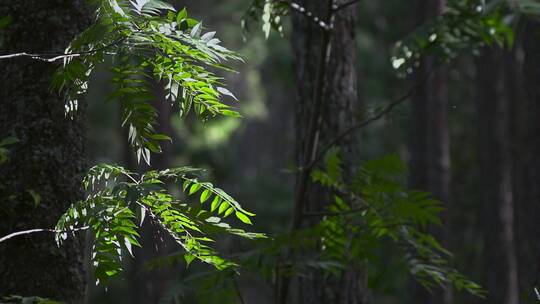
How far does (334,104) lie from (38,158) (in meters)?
3.15

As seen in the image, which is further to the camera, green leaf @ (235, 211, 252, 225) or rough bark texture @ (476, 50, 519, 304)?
rough bark texture @ (476, 50, 519, 304)

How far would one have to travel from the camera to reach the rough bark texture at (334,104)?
6.15m

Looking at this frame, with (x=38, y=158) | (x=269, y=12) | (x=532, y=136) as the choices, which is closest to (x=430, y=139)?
(x=532, y=136)

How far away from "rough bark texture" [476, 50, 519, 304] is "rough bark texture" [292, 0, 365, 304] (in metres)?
9.89

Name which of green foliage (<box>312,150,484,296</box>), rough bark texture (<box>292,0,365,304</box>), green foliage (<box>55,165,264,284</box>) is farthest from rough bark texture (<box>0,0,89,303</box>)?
rough bark texture (<box>292,0,365,304</box>)

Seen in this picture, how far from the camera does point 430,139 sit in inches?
552

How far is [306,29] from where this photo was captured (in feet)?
21.5

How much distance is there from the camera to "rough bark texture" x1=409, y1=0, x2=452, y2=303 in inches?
537

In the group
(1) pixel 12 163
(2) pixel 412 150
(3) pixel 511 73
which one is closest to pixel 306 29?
(1) pixel 12 163

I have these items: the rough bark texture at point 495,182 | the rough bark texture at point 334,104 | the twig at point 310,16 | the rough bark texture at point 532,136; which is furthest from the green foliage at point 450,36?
the rough bark texture at point 495,182

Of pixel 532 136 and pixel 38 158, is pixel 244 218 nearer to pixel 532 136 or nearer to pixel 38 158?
pixel 38 158

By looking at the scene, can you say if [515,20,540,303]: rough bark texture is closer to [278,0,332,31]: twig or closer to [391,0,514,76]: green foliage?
[391,0,514,76]: green foliage

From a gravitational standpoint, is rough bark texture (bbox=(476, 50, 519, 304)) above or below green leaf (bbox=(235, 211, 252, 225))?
above

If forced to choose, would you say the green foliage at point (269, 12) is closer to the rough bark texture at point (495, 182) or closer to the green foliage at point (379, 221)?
the green foliage at point (379, 221)
